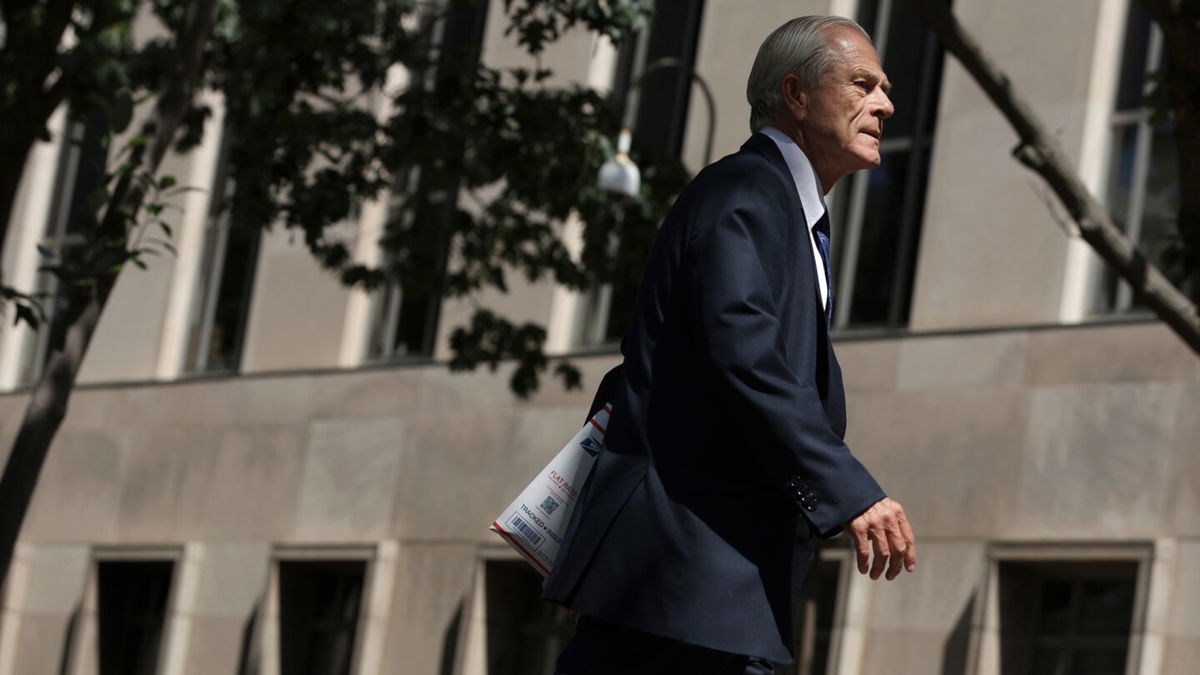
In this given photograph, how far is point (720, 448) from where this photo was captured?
13.9 feet

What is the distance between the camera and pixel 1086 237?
33.9 ft

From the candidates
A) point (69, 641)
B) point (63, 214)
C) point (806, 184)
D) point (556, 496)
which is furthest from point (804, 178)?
point (63, 214)

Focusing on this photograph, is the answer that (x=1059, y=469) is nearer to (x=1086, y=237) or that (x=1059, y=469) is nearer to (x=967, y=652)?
(x=967, y=652)

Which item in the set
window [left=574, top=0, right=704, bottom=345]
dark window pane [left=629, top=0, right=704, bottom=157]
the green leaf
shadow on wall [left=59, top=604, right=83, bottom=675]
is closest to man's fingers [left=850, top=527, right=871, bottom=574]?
the green leaf

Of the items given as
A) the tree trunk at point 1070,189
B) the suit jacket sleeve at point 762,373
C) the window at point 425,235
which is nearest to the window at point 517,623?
the window at point 425,235

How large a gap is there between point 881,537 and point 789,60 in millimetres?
1015

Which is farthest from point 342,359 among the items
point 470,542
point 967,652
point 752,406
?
point 752,406

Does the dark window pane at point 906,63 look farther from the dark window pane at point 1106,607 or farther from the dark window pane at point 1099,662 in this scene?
the dark window pane at point 1099,662

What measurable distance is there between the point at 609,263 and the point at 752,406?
11.0m

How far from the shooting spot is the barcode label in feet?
14.7

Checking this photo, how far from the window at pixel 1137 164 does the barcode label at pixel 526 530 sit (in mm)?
13173

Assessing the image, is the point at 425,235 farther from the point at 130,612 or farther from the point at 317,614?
the point at 130,612

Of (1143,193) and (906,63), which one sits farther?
(906,63)

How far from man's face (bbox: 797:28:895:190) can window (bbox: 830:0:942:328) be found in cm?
1441
